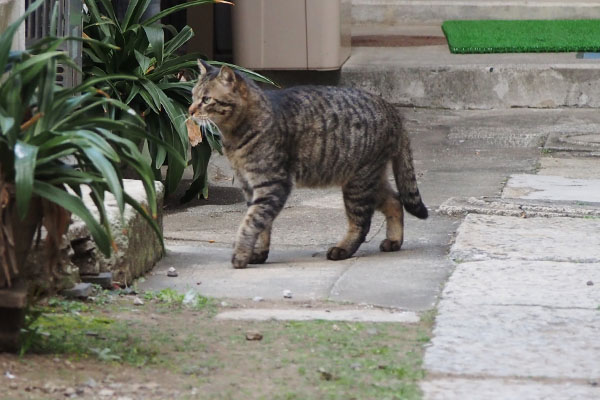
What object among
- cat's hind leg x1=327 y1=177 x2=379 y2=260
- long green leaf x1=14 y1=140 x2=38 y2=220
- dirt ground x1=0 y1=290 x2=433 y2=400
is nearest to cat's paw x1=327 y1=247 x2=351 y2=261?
cat's hind leg x1=327 y1=177 x2=379 y2=260

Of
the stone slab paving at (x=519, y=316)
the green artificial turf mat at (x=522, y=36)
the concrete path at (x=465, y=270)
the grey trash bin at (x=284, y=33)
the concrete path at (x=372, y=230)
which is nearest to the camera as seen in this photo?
the stone slab paving at (x=519, y=316)

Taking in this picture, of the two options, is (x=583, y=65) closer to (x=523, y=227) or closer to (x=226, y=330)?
(x=523, y=227)

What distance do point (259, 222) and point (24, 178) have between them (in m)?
2.39

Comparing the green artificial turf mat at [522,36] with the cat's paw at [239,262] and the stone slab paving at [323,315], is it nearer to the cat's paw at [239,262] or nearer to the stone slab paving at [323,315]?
the cat's paw at [239,262]

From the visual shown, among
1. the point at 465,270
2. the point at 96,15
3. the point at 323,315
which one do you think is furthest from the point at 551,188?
the point at 323,315

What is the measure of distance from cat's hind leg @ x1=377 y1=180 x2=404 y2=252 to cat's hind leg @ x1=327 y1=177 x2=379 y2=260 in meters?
0.14

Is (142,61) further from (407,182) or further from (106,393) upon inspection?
(106,393)

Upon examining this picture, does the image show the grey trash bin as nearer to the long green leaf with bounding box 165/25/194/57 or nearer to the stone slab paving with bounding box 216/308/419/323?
the long green leaf with bounding box 165/25/194/57

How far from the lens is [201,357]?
3840 mm

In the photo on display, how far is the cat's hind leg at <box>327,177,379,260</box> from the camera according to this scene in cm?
591

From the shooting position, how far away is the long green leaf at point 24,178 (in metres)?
3.34

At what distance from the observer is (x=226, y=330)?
4.23m

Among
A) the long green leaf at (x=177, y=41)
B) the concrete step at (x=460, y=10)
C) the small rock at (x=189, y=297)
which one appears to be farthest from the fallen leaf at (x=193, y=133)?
the concrete step at (x=460, y=10)

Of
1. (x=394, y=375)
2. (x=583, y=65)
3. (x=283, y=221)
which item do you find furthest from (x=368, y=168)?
(x=583, y=65)
